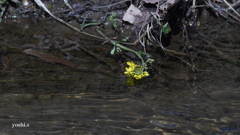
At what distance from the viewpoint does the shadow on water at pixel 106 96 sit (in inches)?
81.1

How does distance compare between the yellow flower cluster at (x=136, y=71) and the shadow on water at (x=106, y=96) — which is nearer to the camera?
the shadow on water at (x=106, y=96)

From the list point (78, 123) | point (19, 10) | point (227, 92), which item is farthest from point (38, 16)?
point (227, 92)

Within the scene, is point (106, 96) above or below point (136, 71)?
below

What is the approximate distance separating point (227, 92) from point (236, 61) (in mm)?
641

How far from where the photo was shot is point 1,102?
222 centimetres

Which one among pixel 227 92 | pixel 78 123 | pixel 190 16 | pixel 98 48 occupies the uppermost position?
pixel 190 16

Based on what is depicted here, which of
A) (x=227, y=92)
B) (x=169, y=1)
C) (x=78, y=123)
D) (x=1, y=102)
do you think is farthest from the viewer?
(x=169, y=1)

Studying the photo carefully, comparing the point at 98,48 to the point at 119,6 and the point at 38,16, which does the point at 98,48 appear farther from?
the point at 38,16

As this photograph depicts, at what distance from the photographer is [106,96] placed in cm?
235

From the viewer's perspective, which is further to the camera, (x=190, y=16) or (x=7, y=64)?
(x=190, y=16)

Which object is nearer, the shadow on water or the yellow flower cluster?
the shadow on water

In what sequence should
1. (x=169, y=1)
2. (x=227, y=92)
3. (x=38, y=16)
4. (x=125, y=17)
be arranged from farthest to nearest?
(x=38, y=16) < (x=125, y=17) < (x=169, y=1) < (x=227, y=92)

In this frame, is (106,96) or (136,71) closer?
(106,96)

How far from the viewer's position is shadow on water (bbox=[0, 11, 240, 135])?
206cm
